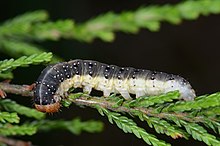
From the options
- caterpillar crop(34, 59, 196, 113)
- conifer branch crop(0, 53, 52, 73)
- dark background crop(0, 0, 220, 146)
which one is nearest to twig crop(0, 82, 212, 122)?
conifer branch crop(0, 53, 52, 73)

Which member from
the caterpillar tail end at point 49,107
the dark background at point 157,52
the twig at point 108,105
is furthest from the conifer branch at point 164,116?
the dark background at point 157,52

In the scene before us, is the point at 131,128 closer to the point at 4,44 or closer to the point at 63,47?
the point at 4,44

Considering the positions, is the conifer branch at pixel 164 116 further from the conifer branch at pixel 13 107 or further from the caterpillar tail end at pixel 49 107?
the conifer branch at pixel 13 107

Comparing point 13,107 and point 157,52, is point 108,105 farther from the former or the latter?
point 157,52

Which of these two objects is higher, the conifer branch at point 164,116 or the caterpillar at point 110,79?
the caterpillar at point 110,79

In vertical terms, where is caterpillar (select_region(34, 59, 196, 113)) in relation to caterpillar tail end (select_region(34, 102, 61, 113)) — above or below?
above

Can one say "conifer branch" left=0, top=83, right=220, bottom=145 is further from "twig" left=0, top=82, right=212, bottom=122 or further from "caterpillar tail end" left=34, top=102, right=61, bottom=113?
"caterpillar tail end" left=34, top=102, right=61, bottom=113

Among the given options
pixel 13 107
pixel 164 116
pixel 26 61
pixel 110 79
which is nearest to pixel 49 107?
pixel 13 107

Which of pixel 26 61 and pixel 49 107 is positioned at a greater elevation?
pixel 26 61
